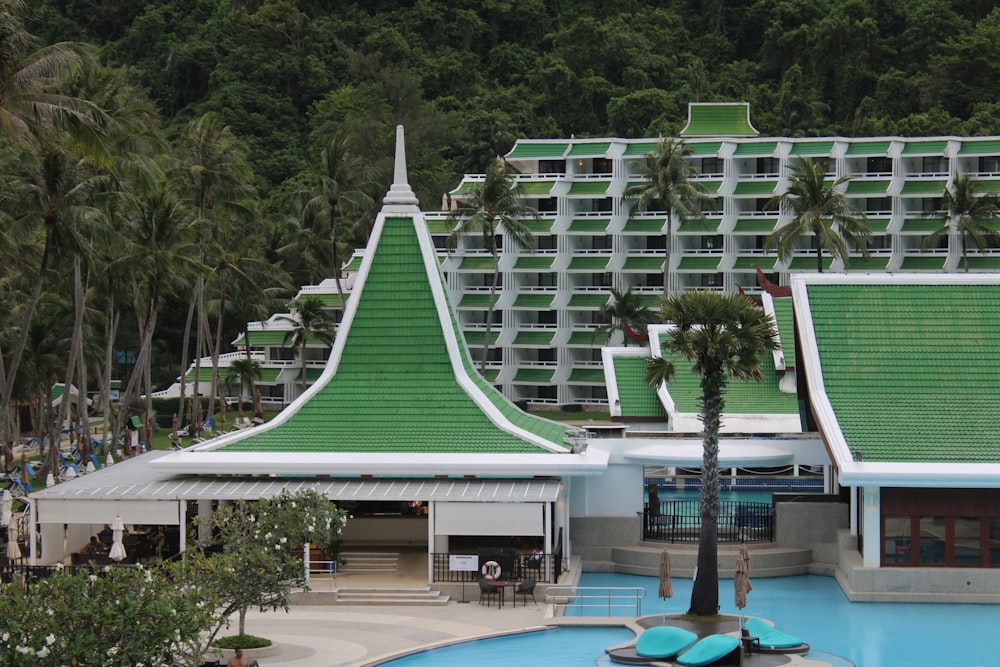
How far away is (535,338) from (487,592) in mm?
60452

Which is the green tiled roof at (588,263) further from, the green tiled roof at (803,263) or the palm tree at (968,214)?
the palm tree at (968,214)

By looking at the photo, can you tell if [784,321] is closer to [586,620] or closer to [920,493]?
[920,493]

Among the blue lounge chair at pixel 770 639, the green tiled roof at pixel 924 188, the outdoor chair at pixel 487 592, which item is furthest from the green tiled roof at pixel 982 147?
the blue lounge chair at pixel 770 639

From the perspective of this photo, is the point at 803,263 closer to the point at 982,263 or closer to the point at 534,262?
the point at 982,263

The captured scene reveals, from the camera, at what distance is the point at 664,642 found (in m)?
33.4

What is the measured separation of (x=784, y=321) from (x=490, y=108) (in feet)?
234

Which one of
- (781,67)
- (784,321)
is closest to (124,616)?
(784,321)

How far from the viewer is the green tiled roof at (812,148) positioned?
3819 inches

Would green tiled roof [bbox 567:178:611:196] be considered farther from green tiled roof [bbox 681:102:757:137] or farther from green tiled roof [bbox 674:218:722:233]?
green tiled roof [bbox 681:102:757:137]

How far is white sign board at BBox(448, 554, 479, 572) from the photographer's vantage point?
3938 cm

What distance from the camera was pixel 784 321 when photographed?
174ft

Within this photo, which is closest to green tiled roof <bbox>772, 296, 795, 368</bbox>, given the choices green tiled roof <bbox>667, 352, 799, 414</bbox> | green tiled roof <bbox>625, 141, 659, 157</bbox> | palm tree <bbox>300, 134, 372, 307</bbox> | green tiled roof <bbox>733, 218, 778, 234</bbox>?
green tiled roof <bbox>667, 352, 799, 414</bbox>

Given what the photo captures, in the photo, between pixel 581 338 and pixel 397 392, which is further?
pixel 581 338

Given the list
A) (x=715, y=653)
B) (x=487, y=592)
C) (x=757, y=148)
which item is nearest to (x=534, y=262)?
(x=757, y=148)
